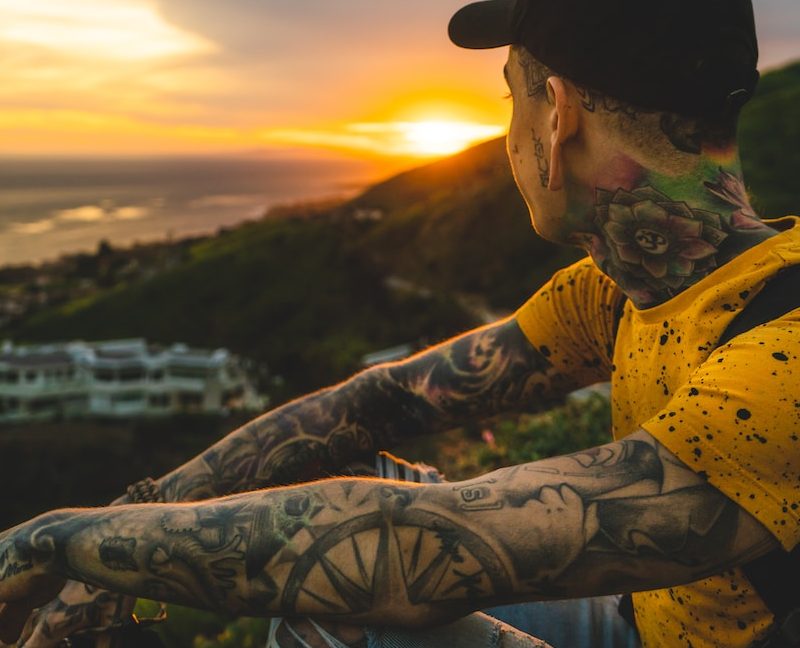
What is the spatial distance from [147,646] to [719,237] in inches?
79.6

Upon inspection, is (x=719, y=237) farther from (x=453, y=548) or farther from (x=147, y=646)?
(x=147, y=646)

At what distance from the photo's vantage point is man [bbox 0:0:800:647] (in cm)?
158

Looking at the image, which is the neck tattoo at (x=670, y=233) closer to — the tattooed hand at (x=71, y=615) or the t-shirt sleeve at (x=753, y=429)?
the t-shirt sleeve at (x=753, y=429)

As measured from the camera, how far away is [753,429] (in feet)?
4.93

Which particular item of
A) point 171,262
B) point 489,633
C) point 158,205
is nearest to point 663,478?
point 489,633

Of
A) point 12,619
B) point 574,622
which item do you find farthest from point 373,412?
point 12,619

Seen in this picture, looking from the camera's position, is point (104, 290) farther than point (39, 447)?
Yes

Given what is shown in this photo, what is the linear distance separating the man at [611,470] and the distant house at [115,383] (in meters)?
42.6

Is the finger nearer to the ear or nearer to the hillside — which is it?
the ear

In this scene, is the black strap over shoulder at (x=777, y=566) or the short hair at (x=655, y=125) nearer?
the black strap over shoulder at (x=777, y=566)

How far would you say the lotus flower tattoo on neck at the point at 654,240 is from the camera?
6.36 ft

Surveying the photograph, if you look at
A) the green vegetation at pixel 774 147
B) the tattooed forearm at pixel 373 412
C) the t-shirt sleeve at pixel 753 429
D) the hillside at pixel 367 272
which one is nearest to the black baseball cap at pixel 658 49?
the t-shirt sleeve at pixel 753 429

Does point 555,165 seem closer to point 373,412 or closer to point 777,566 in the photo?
point 777,566

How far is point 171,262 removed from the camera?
225ft
